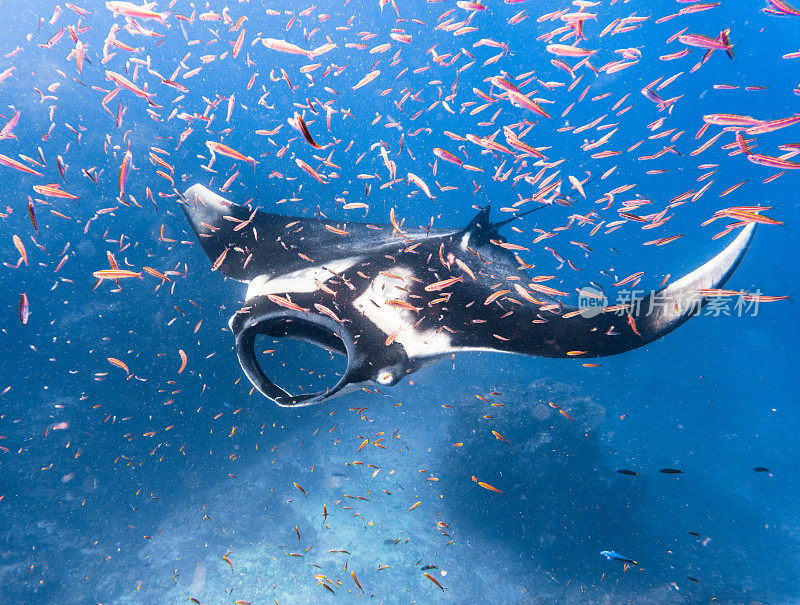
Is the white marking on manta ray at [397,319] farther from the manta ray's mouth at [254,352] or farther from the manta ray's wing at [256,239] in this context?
the manta ray's wing at [256,239]

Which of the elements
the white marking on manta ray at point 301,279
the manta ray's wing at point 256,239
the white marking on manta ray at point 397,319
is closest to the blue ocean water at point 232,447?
the manta ray's wing at point 256,239

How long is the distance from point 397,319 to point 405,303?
0.19 meters

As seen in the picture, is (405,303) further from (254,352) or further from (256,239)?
(256,239)

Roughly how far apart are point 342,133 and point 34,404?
16037mm

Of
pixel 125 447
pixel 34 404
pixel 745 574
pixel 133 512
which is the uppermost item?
pixel 34 404

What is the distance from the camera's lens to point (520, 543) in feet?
31.1

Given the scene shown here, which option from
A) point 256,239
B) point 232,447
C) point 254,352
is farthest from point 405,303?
point 232,447

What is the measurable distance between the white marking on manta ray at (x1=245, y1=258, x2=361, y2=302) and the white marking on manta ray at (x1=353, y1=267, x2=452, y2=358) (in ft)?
1.58

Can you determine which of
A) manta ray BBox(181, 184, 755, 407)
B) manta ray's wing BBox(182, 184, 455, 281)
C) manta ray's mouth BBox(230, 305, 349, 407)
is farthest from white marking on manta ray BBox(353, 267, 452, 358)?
manta ray's wing BBox(182, 184, 455, 281)

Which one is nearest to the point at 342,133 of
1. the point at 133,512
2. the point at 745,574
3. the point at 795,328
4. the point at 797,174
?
the point at 133,512

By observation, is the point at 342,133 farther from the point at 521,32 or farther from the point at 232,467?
the point at 232,467

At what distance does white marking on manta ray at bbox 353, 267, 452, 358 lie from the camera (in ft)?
11.4

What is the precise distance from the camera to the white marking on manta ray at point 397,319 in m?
3.49

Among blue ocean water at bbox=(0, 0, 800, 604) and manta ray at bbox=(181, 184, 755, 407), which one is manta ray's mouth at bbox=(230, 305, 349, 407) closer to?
manta ray at bbox=(181, 184, 755, 407)
